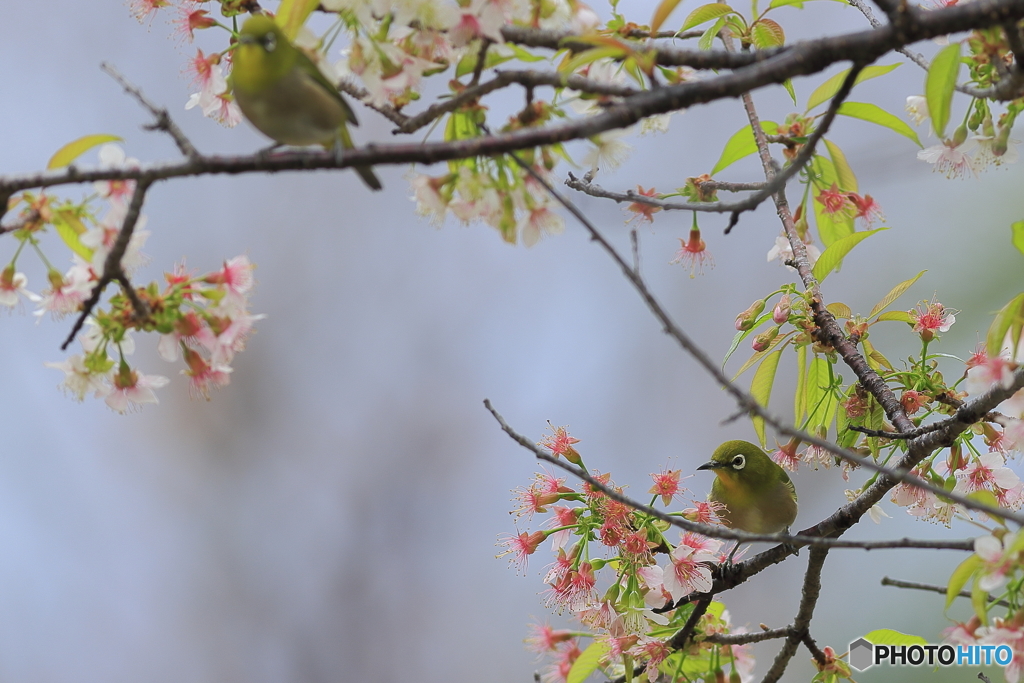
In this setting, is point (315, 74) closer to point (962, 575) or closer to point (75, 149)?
point (75, 149)

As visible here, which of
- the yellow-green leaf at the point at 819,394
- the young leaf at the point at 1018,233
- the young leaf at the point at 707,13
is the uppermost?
the young leaf at the point at 707,13

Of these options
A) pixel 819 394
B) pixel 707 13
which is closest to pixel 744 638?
pixel 819 394

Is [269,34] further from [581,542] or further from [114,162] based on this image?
[581,542]

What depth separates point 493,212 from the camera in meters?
0.83

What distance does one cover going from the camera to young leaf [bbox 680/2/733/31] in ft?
4.05

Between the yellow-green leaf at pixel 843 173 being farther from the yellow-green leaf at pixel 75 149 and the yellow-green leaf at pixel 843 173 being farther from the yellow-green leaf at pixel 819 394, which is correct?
the yellow-green leaf at pixel 75 149

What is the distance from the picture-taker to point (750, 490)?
1.65 metres

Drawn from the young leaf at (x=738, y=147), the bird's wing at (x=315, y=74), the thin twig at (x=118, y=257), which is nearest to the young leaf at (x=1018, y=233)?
the young leaf at (x=738, y=147)

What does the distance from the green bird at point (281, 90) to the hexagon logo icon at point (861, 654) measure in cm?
106

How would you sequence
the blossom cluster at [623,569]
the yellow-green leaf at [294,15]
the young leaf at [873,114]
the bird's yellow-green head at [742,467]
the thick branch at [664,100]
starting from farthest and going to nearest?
the bird's yellow-green head at [742,467] < the young leaf at [873,114] < the blossom cluster at [623,569] < the yellow-green leaf at [294,15] < the thick branch at [664,100]

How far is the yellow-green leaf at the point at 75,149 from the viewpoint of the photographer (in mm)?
785

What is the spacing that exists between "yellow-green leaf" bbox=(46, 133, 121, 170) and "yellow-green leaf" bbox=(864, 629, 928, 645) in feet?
4.01

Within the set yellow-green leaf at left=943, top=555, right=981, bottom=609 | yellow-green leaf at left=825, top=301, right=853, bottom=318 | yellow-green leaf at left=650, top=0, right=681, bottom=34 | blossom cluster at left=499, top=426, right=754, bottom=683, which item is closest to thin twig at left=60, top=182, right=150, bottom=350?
yellow-green leaf at left=650, top=0, right=681, bottom=34

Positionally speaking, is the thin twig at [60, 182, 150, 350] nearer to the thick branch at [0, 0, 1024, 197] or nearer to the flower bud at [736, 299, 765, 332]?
the thick branch at [0, 0, 1024, 197]
